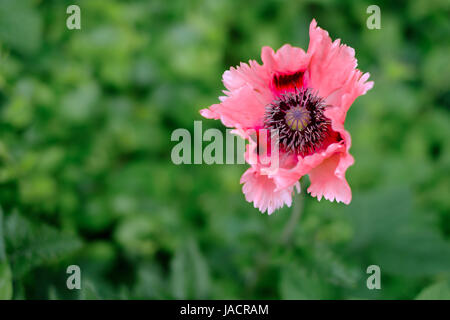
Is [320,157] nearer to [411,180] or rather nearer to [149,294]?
[149,294]

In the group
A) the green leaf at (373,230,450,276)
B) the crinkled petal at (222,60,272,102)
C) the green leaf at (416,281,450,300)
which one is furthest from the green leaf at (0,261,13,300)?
the green leaf at (373,230,450,276)

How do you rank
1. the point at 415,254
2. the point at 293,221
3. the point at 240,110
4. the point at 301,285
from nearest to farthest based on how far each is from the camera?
the point at 240,110
the point at 301,285
the point at 293,221
the point at 415,254

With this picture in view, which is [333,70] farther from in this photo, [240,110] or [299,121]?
[240,110]

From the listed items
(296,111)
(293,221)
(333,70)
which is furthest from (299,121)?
(293,221)

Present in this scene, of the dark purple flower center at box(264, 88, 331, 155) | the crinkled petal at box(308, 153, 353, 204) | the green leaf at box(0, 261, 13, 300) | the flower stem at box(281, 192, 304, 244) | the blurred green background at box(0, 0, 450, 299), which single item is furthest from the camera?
the blurred green background at box(0, 0, 450, 299)

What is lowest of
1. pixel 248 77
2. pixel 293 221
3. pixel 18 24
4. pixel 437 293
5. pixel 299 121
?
pixel 437 293

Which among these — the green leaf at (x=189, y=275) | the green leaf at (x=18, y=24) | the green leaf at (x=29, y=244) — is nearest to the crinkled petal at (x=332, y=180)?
the green leaf at (x=189, y=275)

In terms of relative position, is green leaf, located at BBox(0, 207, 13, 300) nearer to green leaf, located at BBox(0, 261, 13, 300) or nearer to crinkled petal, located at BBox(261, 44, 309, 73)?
green leaf, located at BBox(0, 261, 13, 300)

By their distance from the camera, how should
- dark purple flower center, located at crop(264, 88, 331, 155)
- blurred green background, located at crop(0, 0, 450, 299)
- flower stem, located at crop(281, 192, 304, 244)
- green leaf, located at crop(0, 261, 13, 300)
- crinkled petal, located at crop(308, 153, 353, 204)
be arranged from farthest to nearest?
1. blurred green background, located at crop(0, 0, 450, 299)
2. flower stem, located at crop(281, 192, 304, 244)
3. dark purple flower center, located at crop(264, 88, 331, 155)
4. green leaf, located at crop(0, 261, 13, 300)
5. crinkled petal, located at crop(308, 153, 353, 204)
